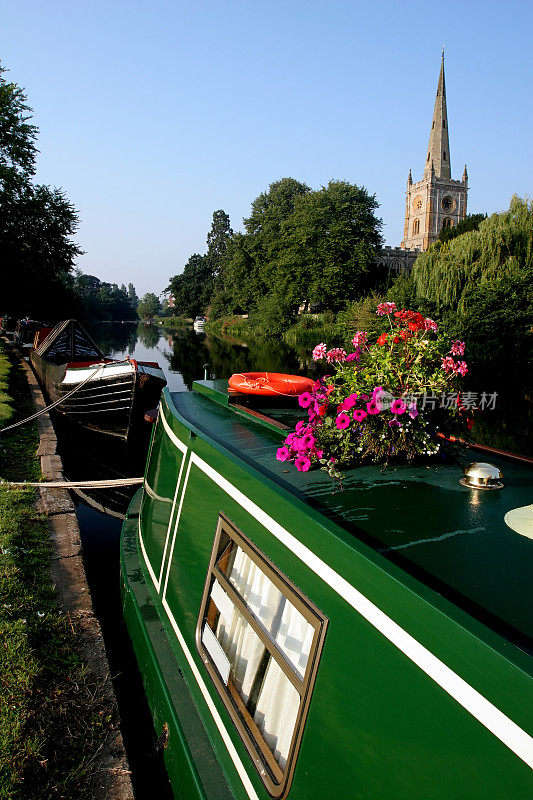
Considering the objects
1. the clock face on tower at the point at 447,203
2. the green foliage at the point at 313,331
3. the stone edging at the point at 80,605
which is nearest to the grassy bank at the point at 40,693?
the stone edging at the point at 80,605

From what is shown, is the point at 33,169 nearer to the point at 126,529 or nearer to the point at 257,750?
the point at 126,529

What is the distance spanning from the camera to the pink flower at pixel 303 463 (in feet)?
9.18

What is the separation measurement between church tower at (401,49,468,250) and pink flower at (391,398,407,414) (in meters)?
84.0

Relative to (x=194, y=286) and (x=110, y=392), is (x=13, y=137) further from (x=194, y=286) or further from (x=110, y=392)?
(x=194, y=286)

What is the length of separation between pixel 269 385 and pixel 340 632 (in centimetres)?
328

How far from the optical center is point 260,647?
6.60ft

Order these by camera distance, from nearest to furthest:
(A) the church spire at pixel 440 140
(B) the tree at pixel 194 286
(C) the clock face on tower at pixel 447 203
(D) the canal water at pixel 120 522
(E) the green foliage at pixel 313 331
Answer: (D) the canal water at pixel 120 522, (E) the green foliage at pixel 313 331, (B) the tree at pixel 194 286, (A) the church spire at pixel 440 140, (C) the clock face on tower at pixel 447 203

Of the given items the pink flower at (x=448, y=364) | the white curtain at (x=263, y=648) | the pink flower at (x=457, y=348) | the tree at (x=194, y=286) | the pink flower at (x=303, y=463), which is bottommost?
the white curtain at (x=263, y=648)

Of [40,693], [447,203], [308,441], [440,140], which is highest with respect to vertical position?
[440,140]

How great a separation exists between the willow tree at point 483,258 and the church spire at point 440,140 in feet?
223

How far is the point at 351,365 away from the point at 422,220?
303 feet

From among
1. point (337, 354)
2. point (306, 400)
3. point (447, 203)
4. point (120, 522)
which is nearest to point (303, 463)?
point (306, 400)

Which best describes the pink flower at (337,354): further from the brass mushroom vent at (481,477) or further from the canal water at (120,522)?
the canal water at (120,522)

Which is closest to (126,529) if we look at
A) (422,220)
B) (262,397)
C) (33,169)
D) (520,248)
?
(262,397)
